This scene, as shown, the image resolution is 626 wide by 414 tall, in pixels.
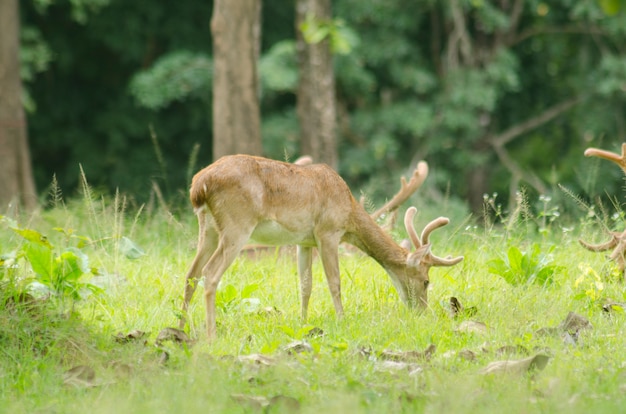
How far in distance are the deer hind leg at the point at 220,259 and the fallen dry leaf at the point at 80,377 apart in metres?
1.19

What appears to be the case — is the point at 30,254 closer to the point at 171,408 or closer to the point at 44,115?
the point at 171,408

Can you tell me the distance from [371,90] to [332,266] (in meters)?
10.4

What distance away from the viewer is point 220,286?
7449 mm

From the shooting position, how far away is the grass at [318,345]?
480 centimetres

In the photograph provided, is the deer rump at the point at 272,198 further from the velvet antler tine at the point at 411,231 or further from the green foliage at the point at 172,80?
the green foliage at the point at 172,80

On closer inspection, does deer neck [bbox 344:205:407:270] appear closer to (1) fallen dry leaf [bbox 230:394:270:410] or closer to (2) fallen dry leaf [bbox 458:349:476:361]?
(2) fallen dry leaf [bbox 458:349:476:361]

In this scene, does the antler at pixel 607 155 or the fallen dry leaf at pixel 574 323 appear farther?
the antler at pixel 607 155

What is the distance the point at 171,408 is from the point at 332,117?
1003 centimetres

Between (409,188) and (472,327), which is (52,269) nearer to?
(472,327)

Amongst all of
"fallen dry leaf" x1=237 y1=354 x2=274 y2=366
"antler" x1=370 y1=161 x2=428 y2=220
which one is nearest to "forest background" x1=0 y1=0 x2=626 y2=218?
"antler" x1=370 y1=161 x2=428 y2=220

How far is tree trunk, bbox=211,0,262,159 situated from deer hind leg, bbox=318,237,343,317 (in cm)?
452

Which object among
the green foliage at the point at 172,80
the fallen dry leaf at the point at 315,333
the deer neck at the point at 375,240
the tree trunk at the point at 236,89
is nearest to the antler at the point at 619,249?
the deer neck at the point at 375,240

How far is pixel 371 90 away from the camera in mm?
17188

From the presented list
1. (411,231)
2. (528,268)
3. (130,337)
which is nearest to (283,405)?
(130,337)
